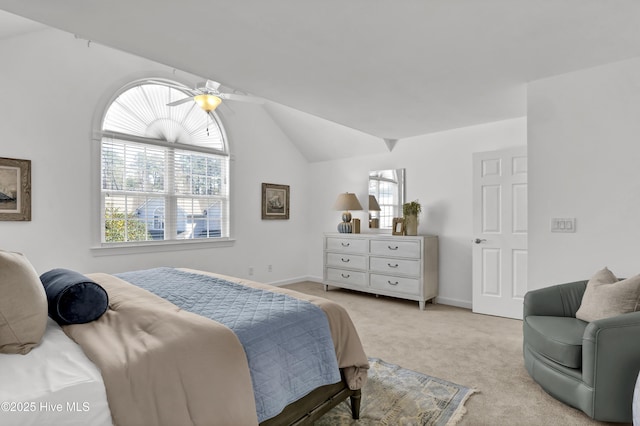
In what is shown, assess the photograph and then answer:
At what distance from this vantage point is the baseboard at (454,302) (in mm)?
4473

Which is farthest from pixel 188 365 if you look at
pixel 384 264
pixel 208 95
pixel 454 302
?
pixel 454 302

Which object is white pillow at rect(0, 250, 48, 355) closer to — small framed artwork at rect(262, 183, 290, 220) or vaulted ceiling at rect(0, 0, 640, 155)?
vaulted ceiling at rect(0, 0, 640, 155)

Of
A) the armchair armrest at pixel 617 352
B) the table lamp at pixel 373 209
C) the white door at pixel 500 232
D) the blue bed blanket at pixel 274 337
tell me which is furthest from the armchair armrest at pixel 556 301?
the table lamp at pixel 373 209

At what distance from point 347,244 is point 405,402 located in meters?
3.18

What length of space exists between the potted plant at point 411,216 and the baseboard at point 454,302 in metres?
0.96

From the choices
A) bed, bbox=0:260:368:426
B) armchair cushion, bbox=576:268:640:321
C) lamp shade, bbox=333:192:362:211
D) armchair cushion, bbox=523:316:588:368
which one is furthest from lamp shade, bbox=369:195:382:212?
bed, bbox=0:260:368:426

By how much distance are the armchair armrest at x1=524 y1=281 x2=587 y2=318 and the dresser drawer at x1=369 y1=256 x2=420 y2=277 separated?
1.96m

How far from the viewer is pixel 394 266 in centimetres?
473

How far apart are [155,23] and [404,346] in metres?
3.10

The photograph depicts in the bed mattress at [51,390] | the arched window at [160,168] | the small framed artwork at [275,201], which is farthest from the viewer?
the small framed artwork at [275,201]

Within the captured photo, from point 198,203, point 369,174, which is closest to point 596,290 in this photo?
point 369,174

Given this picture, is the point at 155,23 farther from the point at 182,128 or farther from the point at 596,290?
the point at 596,290

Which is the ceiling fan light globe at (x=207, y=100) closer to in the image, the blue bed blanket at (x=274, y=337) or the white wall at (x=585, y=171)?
the blue bed blanket at (x=274, y=337)

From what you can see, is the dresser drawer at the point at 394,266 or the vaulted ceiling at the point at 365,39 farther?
the dresser drawer at the point at 394,266
